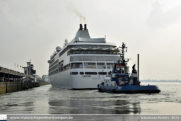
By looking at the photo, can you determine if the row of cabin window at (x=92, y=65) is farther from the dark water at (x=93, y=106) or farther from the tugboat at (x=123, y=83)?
the dark water at (x=93, y=106)

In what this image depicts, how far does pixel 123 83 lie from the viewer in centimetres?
4838

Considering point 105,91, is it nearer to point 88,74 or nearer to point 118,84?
point 118,84

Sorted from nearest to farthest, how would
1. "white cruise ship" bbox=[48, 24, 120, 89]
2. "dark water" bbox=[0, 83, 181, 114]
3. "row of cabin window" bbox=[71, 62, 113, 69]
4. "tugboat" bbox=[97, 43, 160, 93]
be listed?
"dark water" bbox=[0, 83, 181, 114] → "tugboat" bbox=[97, 43, 160, 93] → "white cruise ship" bbox=[48, 24, 120, 89] → "row of cabin window" bbox=[71, 62, 113, 69]

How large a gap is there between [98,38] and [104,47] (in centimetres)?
521

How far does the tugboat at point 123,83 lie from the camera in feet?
146

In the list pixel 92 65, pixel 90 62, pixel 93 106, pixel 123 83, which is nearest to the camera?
pixel 93 106

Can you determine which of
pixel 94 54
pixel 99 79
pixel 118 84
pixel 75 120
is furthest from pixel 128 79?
pixel 75 120

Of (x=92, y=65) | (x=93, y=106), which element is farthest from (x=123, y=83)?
(x=93, y=106)

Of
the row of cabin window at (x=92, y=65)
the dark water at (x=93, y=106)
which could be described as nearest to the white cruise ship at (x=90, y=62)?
the row of cabin window at (x=92, y=65)

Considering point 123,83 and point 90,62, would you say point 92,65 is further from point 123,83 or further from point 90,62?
point 123,83

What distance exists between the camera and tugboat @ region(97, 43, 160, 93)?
146 ft

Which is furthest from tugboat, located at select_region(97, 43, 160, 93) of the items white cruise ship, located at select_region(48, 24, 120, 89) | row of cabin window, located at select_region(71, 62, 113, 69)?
row of cabin window, located at select_region(71, 62, 113, 69)

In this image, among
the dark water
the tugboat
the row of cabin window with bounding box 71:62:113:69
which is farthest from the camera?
the row of cabin window with bounding box 71:62:113:69

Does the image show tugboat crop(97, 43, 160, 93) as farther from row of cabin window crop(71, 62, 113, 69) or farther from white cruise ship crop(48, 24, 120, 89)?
row of cabin window crop(71, 62, 113, 69)
